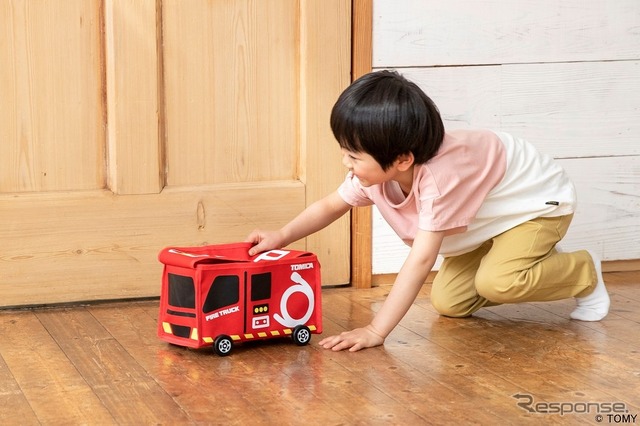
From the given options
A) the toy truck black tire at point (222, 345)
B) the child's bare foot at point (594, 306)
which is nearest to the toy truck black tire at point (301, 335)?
the toy truck black tire at point (222, 345)

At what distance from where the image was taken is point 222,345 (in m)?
1.57

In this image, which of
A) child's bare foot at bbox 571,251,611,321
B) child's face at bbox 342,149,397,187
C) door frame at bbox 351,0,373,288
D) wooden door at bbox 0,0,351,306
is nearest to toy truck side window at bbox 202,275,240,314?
child's face at bbox 342,149,397,187

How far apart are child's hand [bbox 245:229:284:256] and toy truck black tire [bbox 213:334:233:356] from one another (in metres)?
0.20

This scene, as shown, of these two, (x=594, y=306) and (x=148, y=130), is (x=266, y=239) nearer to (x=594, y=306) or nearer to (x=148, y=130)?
(x=148, y=130)

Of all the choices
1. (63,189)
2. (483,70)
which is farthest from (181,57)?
(483,70)

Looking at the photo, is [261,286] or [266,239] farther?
[266,239]

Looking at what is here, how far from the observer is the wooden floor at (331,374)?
1.32 metres

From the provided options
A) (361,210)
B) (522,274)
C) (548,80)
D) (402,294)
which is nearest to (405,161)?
(402,294)

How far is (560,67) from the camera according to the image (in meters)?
2.13

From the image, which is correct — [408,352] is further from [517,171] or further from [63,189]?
[63,189]

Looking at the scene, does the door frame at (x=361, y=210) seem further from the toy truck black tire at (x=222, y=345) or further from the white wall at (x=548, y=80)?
the toy truck black tire at (x=222, y=345)

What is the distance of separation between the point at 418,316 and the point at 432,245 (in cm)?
30

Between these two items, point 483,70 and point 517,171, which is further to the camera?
point 483,70

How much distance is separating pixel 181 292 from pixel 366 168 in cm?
37
